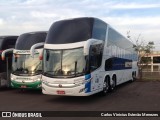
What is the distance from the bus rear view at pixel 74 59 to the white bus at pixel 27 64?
2.70 m

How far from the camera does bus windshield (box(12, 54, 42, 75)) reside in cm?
1628

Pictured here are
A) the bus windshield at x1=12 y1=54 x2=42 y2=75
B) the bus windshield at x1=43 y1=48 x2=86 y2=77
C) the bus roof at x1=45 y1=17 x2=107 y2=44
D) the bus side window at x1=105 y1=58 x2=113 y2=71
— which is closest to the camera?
the bus windshield at x1=43 y1=48 x2=86 y2=77

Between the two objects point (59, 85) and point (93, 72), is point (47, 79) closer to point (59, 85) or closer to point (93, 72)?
point (59, 85)

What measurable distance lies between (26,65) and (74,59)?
4.41 metres

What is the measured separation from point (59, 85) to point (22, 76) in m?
4.13

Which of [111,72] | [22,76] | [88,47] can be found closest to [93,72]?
[88,47]

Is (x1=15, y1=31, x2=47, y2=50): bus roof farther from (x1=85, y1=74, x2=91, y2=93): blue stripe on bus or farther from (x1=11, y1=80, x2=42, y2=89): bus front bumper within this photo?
(x1=85, y1=74, x2=91, y2=93): blue stripe on bus

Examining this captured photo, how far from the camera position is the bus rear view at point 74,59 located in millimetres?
12766

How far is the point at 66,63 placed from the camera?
42.8 ft

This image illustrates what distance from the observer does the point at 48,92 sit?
13102mm

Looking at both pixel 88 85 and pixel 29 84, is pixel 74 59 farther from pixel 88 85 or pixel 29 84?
pixel 29 84

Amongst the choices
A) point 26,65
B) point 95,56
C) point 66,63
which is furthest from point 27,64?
point 95,56

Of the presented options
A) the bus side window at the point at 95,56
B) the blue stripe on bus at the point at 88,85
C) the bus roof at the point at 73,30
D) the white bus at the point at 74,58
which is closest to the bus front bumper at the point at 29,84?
the white bus at the point at 74,58

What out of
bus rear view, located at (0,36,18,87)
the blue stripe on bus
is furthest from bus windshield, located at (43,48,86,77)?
bus rear view, located at (0,36,18,87)
